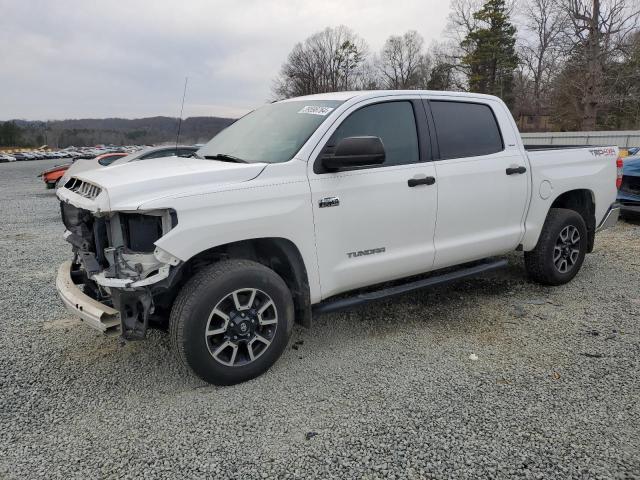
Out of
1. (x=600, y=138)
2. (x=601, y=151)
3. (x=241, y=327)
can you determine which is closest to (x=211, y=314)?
(x=241, y=327)

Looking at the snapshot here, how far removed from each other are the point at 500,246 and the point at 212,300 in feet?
9.17

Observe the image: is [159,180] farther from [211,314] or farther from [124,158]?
[124,158]

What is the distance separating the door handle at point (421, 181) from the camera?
381cm

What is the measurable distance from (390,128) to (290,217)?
1204 mm

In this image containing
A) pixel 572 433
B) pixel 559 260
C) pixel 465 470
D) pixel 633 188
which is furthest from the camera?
pixel 633 188

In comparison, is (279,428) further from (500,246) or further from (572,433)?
(500,246)

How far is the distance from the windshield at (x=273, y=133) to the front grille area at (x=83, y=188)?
98 centimetres

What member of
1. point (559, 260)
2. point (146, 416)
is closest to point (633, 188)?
point (559, 260)

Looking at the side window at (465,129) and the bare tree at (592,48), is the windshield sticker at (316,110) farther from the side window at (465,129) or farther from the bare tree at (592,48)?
the bare tree at (592,48)

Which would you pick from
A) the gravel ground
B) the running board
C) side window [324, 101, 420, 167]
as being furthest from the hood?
the gravel ground

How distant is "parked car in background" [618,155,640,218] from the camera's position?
821cm

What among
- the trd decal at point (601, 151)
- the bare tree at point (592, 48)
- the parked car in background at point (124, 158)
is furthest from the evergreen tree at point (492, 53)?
the trd decal at point (601, 151)

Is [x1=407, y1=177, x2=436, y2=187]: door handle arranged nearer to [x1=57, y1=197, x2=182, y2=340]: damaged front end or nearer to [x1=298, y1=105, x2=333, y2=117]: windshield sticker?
[x1=298, y1=105, x2=333, y2=117]: windshield sticker

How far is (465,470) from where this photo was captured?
8.11 feet
